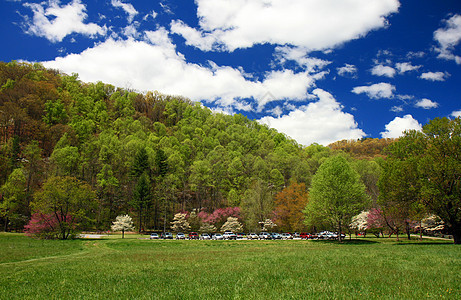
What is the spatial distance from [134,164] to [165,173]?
10963 millimetres

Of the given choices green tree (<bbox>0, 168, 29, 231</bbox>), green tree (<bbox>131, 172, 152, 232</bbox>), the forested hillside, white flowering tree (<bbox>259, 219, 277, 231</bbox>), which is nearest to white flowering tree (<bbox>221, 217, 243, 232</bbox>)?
the forested hillside

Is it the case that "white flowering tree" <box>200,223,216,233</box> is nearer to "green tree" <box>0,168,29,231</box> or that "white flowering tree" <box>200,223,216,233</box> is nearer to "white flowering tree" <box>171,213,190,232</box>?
"white flowering tree" <box>171,213,190,232</box>

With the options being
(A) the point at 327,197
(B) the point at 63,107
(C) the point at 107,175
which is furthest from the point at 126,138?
(A) the point at 327,197

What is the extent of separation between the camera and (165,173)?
10125 cm

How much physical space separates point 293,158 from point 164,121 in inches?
3996

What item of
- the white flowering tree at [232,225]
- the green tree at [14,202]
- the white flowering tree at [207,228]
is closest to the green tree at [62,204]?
the green tree at [14,202]

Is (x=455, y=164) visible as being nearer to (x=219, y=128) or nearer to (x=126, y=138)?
(x=126, y=138)

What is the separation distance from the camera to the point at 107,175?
10094 cm

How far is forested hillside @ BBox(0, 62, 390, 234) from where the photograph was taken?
272 ft

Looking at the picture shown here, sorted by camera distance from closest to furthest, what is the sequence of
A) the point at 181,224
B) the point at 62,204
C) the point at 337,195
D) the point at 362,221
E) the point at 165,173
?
the point at 337,195, the point at 62,204, the point at 362,221, the point at 181,224, the point at 165,173

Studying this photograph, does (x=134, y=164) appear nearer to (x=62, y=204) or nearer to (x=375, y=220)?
(x=62, y=204)

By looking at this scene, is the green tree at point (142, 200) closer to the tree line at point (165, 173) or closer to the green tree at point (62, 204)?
the tree line at point (165, 173)

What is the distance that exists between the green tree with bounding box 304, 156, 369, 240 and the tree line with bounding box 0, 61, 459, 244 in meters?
0.24

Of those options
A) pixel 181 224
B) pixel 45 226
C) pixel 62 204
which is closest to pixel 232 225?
pixel 181 224
